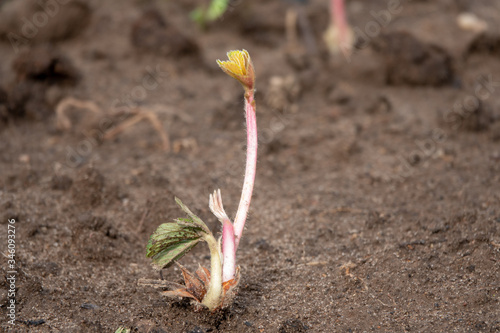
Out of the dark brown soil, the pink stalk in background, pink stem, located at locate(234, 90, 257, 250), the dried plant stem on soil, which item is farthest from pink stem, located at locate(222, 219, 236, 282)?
the pink stalk in background

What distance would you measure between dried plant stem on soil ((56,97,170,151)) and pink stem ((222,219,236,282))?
1390 mm

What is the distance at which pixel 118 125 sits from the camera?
132 inches

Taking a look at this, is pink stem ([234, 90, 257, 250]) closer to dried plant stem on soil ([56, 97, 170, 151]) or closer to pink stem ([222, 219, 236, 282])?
pink stem ([222, 219, 236, 282])

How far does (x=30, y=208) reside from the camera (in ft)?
8.13

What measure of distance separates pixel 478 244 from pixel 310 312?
2.35 feet

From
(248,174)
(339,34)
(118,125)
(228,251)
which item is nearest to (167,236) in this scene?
(228,251)

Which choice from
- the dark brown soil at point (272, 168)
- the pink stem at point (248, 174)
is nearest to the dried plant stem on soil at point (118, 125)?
the dark brown soil at point (272, 168)

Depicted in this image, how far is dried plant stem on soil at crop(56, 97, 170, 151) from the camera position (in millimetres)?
3117

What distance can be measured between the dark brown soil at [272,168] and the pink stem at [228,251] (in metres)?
0.15

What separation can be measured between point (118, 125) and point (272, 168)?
977 mm

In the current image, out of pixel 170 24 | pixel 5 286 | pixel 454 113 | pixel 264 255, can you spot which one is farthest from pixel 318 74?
pixel 5 286

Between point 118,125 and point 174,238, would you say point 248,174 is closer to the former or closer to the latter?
point 174,238

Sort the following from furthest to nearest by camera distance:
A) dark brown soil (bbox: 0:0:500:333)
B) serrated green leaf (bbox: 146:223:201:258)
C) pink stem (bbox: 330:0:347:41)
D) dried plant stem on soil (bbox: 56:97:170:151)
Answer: pink stem (bbox: 330:0:347:41) → dried plant stem on soil (bbox: 56:97:170:151) → dark brown soil (bbox: 0:0:500:333) → serrated green leaf (bbox: 146:223:201:258)

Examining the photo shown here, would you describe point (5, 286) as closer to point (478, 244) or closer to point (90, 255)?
point (90, 255)
